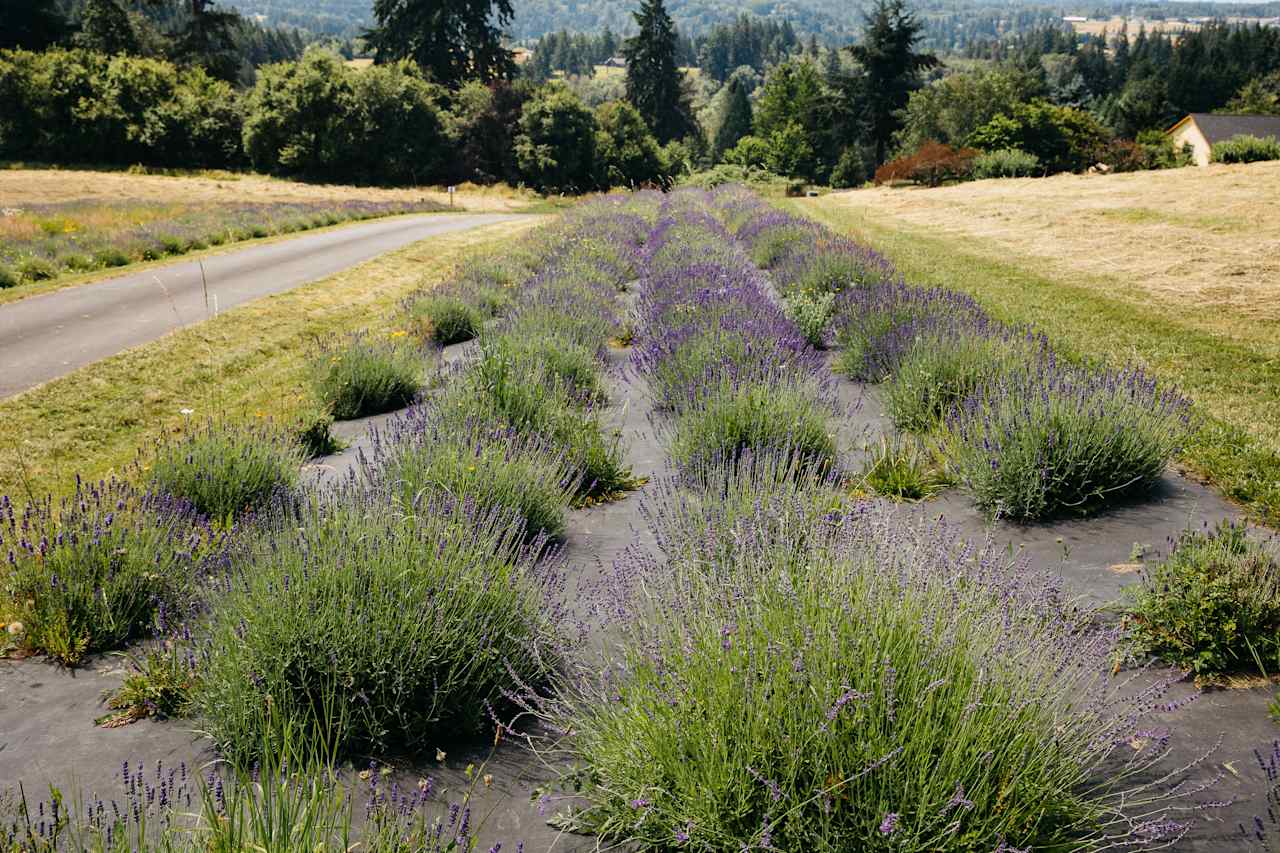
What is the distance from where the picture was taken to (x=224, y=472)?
458cm

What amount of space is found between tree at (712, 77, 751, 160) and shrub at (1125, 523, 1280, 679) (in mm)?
93655

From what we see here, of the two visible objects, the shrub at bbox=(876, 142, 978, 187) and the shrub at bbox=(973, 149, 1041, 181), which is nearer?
the shrub at bbox=(973, 149, 1041, 181)

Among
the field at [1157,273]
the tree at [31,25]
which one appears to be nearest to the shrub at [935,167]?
the field at [1157,273]

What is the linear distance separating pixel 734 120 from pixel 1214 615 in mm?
95901

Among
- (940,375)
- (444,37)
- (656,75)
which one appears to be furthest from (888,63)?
(940,375)

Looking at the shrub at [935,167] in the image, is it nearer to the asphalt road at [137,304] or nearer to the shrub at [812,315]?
the asphalt road at [137,304]

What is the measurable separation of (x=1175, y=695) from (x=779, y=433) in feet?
8.14

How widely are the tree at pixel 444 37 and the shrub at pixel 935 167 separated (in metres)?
31.7

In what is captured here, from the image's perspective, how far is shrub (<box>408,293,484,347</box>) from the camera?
9961mm

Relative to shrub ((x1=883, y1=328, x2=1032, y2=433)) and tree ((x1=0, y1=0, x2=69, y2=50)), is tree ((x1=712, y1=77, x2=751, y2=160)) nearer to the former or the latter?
tree ((x1=0, y1=0, x2=69, y2=50))

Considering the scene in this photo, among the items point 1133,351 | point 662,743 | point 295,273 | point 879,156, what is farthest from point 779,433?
point 879,156

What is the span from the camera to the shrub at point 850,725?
2.01 metres

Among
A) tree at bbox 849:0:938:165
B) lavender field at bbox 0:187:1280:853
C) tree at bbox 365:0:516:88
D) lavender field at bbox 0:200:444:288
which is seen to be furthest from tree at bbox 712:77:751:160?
lavender field at bbox 0:187:1280:853

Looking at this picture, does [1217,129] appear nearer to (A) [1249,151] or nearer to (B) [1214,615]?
(A) [1249,151]
